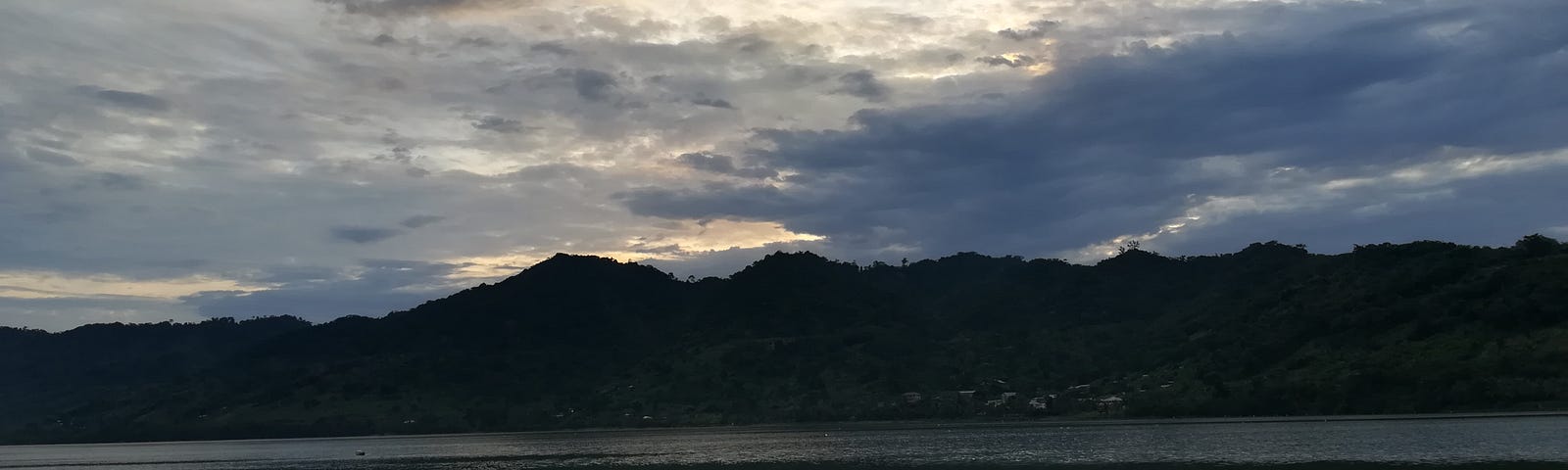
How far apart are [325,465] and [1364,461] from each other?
13432 cm

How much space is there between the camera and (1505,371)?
192125 millimetres

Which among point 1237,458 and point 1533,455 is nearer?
point 1533,455

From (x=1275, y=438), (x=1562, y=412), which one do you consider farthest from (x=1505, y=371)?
(x=1275, y=438)

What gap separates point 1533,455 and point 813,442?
114637 millimetres

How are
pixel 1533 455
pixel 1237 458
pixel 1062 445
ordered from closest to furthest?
pixel 1533 455
pixel 1237 458
pixel 1062 445

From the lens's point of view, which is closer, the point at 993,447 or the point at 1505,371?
the point at 993,447

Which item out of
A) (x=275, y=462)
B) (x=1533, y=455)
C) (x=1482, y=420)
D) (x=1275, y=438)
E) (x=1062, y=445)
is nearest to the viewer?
(x=1533, y=455)

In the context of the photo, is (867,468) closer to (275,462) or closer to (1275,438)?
(1275,438)

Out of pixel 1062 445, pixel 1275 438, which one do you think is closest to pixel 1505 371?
pixel 1275 438

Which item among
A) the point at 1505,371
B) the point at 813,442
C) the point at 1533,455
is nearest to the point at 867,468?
the point at 1533,455

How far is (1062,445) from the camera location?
14900 cm

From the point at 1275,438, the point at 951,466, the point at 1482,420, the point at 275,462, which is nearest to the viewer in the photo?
the point at 951,466

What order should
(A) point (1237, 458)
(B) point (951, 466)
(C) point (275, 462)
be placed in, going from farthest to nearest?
(C) point (275, 462)
(B) point (951, 466)
(A) point (1237, 458)

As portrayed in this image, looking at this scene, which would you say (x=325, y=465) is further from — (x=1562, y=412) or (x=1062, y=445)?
(x=1562, y=412)
